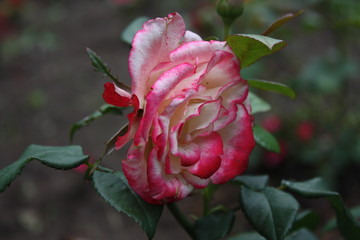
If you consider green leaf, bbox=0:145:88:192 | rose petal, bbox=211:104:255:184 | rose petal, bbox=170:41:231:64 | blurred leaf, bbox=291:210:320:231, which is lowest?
blurred leaf, bbox=291:210:320:231

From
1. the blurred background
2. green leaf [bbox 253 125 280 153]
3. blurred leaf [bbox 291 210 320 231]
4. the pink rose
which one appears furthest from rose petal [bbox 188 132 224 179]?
the blurred background

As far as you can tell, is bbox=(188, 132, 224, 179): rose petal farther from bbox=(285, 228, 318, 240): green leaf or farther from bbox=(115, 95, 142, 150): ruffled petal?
bbox=(285, 228, 318, 240): green leaf

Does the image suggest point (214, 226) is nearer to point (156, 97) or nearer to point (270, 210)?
point (270, 210)

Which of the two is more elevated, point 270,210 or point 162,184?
point 162,184

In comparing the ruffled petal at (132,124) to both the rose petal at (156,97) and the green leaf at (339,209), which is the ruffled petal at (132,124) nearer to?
the rose petal at (156,97)

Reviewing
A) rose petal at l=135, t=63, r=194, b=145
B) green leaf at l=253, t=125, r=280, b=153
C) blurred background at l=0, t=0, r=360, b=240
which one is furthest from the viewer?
blurred background at l=0, t=0, r=360, b=240

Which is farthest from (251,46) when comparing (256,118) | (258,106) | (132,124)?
(256,118)

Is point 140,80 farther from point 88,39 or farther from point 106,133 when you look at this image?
point 88,39

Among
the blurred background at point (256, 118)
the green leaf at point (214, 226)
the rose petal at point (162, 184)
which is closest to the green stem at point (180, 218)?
the green leaf at point (214, 226)
